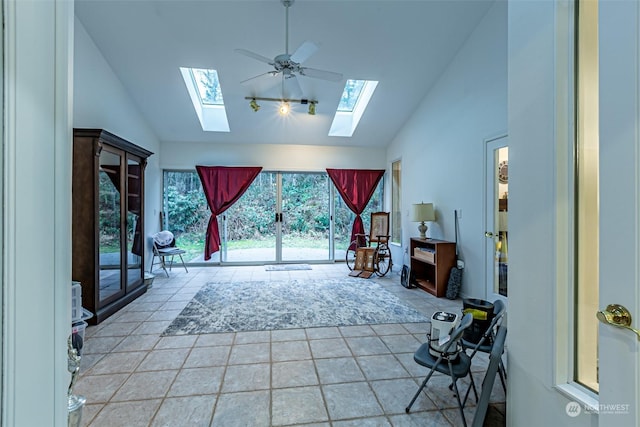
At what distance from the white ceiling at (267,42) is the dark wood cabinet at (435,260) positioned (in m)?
2.38

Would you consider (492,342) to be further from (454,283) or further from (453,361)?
(454,283)

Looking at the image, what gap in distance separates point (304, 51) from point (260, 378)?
284 centimetres

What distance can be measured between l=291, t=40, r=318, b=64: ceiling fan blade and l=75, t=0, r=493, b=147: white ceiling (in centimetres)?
70

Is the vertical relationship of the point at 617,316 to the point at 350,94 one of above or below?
below

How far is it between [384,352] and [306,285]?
2185mm

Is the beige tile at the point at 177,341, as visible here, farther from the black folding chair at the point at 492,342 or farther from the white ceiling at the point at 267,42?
the white ceiling at the point at 267,42

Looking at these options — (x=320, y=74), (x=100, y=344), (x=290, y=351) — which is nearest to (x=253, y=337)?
(x=290, y=351)

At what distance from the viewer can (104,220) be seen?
318cm

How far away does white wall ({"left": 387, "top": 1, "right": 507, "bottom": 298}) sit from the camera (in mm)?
3229

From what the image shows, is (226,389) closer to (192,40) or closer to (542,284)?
(542,284)

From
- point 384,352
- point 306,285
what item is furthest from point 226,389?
point 306,285

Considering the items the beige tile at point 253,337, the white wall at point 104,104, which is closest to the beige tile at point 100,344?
the beige tile at point 253,337

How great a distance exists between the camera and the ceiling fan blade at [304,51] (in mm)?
2725

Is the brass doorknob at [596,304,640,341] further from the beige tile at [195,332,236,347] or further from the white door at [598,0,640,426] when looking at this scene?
the beige tile at [195,332,236,347]
